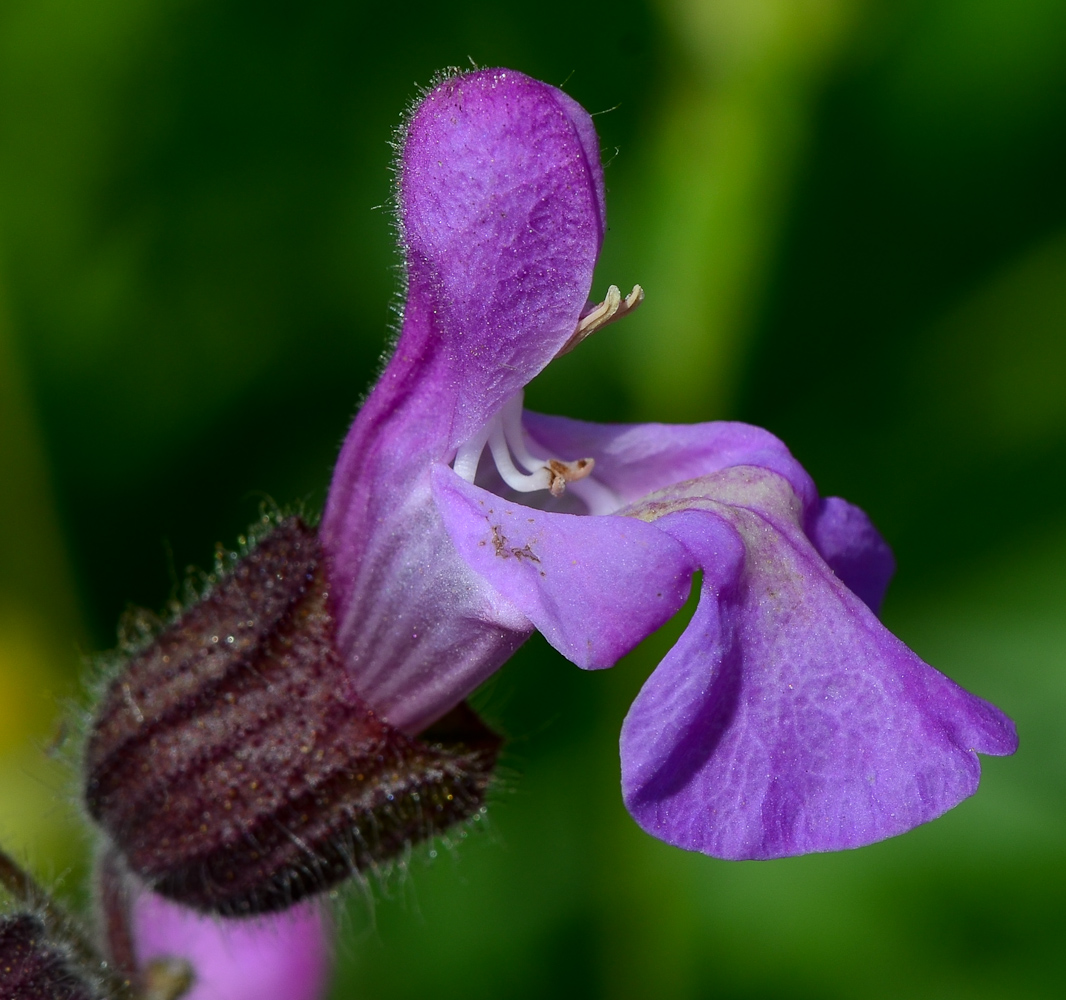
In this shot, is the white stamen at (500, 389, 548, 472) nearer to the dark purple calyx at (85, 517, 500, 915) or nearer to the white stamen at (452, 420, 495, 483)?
the white stamen at (452, 420, 495, 483)

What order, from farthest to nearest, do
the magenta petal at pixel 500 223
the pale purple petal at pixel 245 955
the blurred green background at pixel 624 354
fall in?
the blurred green background at pixel 624 354 < the pale purple petal at pixel 245 955 < the magenta petal at pixel 500 223

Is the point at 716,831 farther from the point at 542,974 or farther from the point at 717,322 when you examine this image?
the point at 717,322

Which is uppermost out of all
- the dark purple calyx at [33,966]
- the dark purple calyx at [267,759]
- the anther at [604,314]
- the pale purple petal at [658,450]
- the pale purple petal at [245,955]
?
the anther at [604,314]

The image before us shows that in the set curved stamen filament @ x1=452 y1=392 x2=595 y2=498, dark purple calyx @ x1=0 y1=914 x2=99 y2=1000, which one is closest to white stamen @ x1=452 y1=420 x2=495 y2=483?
curved stamen filament @ x1=452 y1=392 x2=595 y2=498

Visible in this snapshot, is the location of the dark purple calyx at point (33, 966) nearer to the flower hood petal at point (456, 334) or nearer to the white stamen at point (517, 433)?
the flower hood petal at point (456, 334)

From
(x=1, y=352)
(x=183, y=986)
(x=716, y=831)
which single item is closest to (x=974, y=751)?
(x=716, y=831)

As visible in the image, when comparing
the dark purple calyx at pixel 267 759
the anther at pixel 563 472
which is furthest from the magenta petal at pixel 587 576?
the dark purple calyx at pixel 267 759

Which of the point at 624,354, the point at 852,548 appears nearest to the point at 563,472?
the point at 852,548
